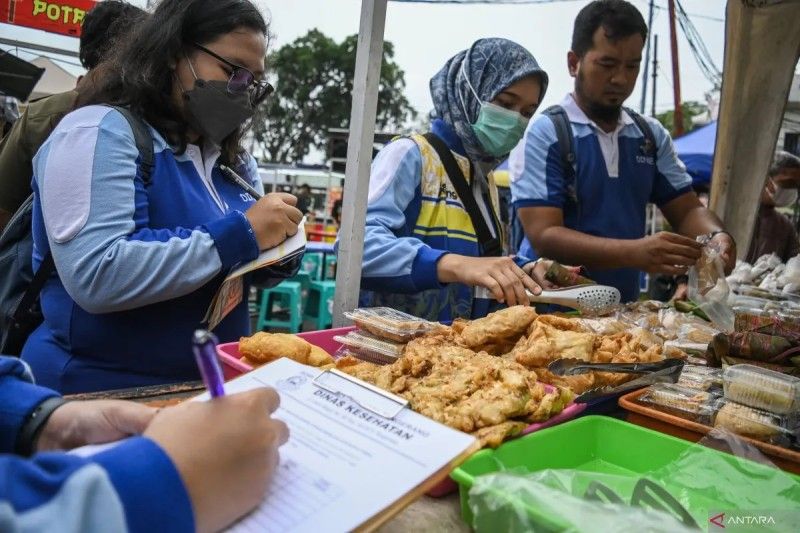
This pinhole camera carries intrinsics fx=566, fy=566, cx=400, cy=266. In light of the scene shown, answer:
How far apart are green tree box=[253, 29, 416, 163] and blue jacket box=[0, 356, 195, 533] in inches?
1555

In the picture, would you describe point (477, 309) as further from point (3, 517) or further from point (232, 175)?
point (3, 517)

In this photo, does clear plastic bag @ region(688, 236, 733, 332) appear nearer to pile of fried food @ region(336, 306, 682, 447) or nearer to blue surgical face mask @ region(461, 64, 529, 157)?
pile of fried food @ region(336, 306, 682, 447)

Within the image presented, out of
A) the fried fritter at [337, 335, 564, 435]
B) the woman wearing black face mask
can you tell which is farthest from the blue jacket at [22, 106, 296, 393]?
the fried fritter at [337, 335, 564, 435]

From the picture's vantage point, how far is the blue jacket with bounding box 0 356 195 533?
1.86 ft

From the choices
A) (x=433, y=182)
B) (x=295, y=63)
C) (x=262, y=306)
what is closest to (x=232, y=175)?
(x=433, y=182)

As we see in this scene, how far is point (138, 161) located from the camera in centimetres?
164

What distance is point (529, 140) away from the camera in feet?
10.3

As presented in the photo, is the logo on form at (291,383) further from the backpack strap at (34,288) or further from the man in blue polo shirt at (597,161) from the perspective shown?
the man in blue polo shirt at (597,161)

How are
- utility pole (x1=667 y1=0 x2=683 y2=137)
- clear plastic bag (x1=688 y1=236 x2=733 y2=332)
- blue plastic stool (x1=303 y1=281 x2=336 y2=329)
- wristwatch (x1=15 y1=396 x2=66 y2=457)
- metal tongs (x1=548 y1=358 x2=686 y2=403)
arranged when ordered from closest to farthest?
1. wristwatch (x1=15 y1=396 x2=66 y2=457)
2. metal tongs (x1=548 y1=358 x2=686 y2=403)
3. clear plastic bag (x1=688 y1=236 x2=733 y2=332)
4. blue plastic stool (x1=303 y1=281 x2=336 y2=329)
5. utility pole (x1=667 y1=0 x2=683 y2=137)

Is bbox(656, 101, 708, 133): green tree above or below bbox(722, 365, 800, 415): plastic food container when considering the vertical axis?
above

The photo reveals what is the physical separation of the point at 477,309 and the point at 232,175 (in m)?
1.18

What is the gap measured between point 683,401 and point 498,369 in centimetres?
45

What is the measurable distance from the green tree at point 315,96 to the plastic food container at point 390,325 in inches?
1515

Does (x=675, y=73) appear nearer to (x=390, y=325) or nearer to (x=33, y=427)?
(x=390, y=325)
